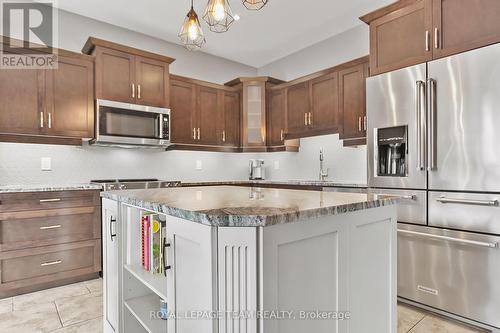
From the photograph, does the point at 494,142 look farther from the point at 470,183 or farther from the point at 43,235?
the point at 43,235

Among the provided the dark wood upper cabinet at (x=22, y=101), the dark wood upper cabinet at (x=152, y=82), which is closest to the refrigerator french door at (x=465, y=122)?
the dark wood upper cabinet at (x=152, y=82)

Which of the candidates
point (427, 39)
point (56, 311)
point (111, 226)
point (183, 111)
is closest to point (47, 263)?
point (56, 311)

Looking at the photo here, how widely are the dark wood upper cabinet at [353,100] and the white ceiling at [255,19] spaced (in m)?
0.69

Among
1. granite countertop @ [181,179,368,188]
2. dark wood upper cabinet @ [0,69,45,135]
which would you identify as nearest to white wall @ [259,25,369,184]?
granite countertop @ [181,179,368,188]

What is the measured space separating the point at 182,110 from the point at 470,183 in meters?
3.25

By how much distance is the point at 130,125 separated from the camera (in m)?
3.37

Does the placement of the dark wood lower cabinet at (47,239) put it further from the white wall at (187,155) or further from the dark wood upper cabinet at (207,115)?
the dark wood upper cabinet at (207,115)

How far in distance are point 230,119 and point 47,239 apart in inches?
107

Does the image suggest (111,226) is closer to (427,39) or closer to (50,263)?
(50,263)

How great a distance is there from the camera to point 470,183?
2.01 meters

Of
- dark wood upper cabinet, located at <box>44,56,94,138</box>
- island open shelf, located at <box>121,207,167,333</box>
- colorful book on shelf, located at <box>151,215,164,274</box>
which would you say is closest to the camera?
colorful book on shelf, located at <box>151,215,164,274</box>

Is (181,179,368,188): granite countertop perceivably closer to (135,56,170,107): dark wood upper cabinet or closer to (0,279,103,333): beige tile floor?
(135,56,170,107): dark wood upper cabinet

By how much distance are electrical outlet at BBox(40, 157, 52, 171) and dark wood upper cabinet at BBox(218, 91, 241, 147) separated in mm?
2119

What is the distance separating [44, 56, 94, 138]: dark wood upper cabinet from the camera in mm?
2992
